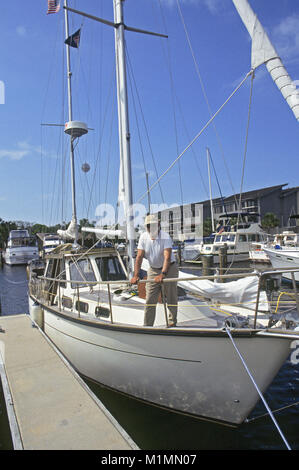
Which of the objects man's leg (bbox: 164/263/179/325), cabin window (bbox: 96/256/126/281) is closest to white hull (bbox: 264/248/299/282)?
cabin window (bbox: 96/256/126/281)

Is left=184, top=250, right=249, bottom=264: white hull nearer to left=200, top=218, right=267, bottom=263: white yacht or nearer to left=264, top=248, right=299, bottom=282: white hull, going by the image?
left=200, top=218, right=267, bottom=263: white yacht

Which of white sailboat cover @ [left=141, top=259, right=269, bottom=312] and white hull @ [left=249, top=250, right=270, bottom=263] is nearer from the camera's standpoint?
white sailboat cover @ [left=141, top=259, right=269, bottom=312]

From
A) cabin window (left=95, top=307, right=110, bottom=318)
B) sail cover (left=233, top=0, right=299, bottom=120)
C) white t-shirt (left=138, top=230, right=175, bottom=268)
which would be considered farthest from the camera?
cabin window (left=95, top=307, right=110, bottom=318)

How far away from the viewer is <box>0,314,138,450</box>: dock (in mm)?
3703

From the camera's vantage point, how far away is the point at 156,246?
538 cm

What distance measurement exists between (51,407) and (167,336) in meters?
1.81

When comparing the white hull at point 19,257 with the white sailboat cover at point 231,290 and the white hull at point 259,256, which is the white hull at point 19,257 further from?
the white sailboat cover at point 231,290

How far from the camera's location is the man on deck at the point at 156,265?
5.25 meters

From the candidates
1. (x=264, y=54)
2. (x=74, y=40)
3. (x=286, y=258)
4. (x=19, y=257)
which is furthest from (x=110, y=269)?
(x=19, y=257)

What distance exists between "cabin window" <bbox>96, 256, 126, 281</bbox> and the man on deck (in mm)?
2637

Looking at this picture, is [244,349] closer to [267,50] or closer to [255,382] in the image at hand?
[255,382]

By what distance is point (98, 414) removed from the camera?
4230mm

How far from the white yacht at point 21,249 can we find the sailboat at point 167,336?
112 ft
